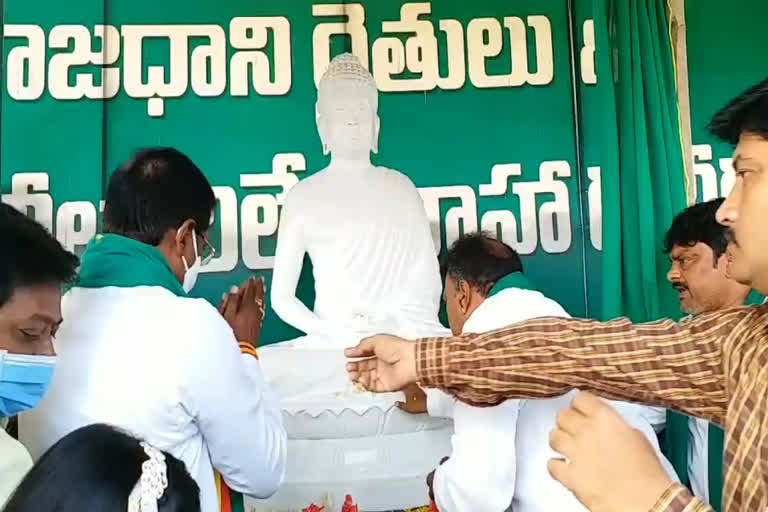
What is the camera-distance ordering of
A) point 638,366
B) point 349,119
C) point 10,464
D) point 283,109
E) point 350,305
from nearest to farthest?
point 638,366 < point 10,464 < point 350,305 < point 349,119 < point 283,109

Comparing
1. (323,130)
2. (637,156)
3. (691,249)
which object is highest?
(323,130)

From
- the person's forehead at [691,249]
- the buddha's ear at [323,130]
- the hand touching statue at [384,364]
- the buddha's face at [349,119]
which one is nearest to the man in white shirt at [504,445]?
the hand touching statue at [384,364]

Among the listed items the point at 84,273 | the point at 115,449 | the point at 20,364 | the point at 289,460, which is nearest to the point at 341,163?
the point at 289,460

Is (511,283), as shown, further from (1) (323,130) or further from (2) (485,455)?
(1) (323,130)

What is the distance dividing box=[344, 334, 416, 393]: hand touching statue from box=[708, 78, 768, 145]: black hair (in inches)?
16.6

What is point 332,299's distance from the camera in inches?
119

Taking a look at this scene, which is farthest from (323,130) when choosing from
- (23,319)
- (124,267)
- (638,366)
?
(638,366)

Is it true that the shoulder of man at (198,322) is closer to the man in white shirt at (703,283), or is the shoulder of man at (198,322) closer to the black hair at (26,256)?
the black hair at (26,256)

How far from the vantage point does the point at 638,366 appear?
90cm

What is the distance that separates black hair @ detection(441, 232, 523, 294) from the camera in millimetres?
1528

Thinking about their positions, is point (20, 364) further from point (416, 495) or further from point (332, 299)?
point (332, 299)

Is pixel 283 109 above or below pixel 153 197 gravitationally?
above

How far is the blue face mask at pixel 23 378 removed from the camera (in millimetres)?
1073

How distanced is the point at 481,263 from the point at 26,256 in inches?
30.6
